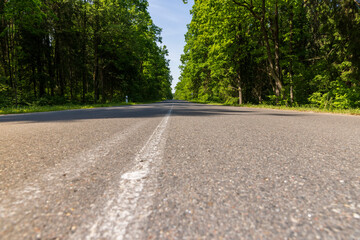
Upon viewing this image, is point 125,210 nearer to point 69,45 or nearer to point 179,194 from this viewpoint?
point 179,194

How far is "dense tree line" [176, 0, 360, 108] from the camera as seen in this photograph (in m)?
13.4

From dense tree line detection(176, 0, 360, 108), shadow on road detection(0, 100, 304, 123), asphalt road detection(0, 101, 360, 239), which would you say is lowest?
asphalt road detection(0, 101, 360, 239)

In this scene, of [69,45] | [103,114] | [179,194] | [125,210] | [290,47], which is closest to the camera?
[125,210]

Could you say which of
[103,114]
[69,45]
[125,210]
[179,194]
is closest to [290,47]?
[103,114]

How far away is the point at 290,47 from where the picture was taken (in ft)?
55.8

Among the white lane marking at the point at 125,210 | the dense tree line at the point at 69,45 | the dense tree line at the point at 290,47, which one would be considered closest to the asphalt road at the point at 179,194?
the white lane marking at the point at 125,210

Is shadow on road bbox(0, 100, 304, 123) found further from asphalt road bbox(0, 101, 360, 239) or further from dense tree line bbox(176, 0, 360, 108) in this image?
dense tree line bbox(176, 0, 360, 108)

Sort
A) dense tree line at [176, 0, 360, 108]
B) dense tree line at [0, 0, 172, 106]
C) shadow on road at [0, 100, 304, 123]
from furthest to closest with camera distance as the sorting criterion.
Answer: dense tree line at [0, 0, 172, 106] < dense tree line at [176, 0, 360, 108] < shadow on road at [0, 100, 304, 123]

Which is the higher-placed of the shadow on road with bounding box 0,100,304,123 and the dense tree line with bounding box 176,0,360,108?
the dense tree line with bounding box 176,0,360,108

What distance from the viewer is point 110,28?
2184 cm

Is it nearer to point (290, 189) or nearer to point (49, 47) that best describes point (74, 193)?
point (290, 189)

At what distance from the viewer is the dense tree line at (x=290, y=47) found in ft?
43.9

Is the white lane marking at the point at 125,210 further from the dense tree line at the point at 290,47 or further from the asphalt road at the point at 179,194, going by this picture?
the dense tree line at the point at 290,47

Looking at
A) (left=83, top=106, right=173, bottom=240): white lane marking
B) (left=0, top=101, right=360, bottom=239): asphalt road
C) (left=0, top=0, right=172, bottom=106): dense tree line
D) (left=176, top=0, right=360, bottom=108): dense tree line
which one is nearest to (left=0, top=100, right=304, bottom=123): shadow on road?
(left=0, top=101, right=360, bottom=239): asphalt road
